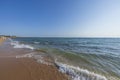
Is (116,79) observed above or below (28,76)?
below

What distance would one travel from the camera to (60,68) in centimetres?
669

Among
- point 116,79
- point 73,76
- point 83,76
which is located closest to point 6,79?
point 73,76

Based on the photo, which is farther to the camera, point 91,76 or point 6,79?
point 91,76

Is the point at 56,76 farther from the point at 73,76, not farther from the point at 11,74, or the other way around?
the point at 11,74

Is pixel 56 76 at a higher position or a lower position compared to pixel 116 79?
higher

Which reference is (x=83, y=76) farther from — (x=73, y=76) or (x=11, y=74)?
(x=11, y=74)

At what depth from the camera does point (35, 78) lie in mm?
5113

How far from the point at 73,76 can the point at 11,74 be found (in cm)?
296

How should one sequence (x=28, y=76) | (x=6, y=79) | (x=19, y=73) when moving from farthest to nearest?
(x=19, y=73), (x=28, y=76), (x=6, y=79)

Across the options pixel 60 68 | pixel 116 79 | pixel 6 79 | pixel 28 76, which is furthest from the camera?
pixel 60 68

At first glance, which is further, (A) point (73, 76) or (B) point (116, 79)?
(B) point (116, 79)

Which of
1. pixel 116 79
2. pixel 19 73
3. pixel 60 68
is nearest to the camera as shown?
pixel 19 73

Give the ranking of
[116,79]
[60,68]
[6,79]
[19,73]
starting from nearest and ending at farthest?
1. [6,79]
2. [19,73]
3. [116,79]
4. [60,68]

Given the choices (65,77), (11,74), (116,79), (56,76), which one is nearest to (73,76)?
(65,77)
